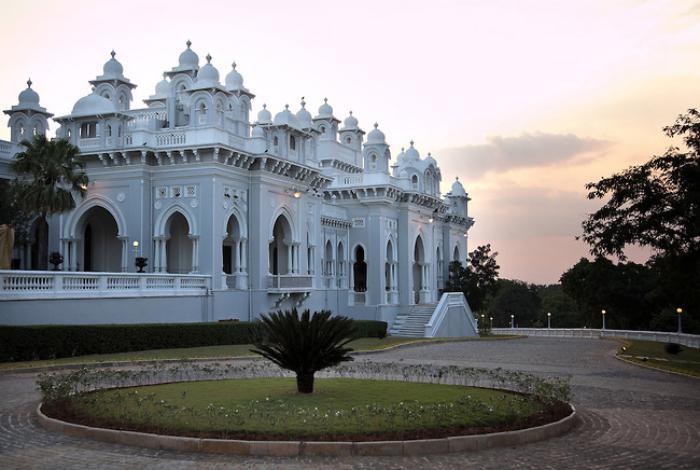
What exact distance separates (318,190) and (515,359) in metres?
20.8

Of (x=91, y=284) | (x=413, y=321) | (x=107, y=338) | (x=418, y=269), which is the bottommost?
(x=107, y=338)

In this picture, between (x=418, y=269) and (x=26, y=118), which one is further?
(x=418, y=269)

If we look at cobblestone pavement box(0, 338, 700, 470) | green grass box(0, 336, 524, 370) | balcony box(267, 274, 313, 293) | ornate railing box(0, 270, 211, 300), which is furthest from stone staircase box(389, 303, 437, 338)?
cobblestone pavement box(0, 338, 700, 470)

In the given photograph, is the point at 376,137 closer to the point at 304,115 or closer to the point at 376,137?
the point at 376,137

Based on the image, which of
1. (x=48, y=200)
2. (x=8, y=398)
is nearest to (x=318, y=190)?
(x=48, y=200)

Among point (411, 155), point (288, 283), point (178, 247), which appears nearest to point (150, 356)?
point (178, 247)

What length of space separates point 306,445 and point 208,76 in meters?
27.9

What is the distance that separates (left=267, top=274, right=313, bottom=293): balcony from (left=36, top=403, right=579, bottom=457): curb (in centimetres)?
2674

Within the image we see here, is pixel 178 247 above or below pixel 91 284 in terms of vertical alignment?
above

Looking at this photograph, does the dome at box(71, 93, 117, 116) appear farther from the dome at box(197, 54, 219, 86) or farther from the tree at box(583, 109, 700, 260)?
the tree at box(583, 109, 700, 260)

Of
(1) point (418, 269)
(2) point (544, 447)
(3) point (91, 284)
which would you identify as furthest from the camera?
(1) point (418, 269)

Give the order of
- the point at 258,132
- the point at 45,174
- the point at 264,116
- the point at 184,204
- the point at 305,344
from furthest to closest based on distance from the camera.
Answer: the point at 264,116
the point at 258,132
the point at 184,204
the point at 45,174
the point at 305,344

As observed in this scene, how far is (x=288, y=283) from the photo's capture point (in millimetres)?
39250

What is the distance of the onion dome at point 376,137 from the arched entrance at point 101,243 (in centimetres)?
1843
